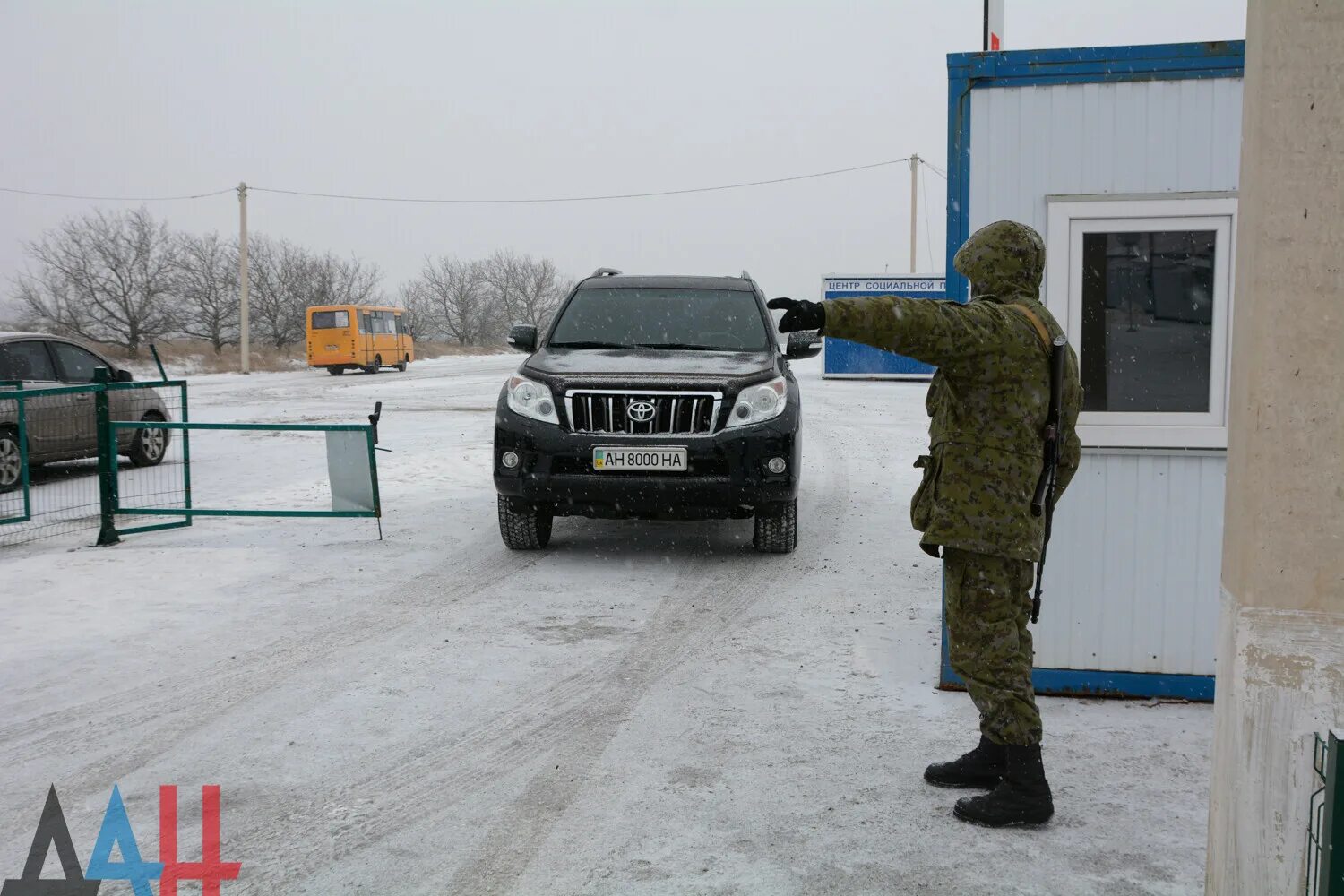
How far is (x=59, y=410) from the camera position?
998cm

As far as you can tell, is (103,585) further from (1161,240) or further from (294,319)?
(294,319)

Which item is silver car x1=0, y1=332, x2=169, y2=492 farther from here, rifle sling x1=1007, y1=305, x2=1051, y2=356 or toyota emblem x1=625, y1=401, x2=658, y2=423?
rifle sling x1=1007, y1=305, x2=1051, y2=356

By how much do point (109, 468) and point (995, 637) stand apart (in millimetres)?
6798

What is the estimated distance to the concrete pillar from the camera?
2.05m

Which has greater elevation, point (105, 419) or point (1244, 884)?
point (105, 419)

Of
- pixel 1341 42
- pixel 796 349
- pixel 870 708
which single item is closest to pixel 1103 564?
pixel 870 708

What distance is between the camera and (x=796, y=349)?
7.67 m

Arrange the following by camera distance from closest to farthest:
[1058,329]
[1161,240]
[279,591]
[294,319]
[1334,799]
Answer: [1334,799] < [1058,329] < [1161,240] < [279,591] < [294,319]

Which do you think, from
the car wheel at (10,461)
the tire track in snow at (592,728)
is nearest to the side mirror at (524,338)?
the tire track in snow at (592,728)

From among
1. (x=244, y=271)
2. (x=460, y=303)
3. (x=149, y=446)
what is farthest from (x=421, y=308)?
(x=149, y=446)

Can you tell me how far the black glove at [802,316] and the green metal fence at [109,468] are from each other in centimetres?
554

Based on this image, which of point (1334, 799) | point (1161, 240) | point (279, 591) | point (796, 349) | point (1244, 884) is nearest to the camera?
point (1334, 799)

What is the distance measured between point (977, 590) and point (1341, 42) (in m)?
1.74

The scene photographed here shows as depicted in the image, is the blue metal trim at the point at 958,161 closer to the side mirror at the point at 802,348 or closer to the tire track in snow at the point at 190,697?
the side mirror at the point at 802,348
